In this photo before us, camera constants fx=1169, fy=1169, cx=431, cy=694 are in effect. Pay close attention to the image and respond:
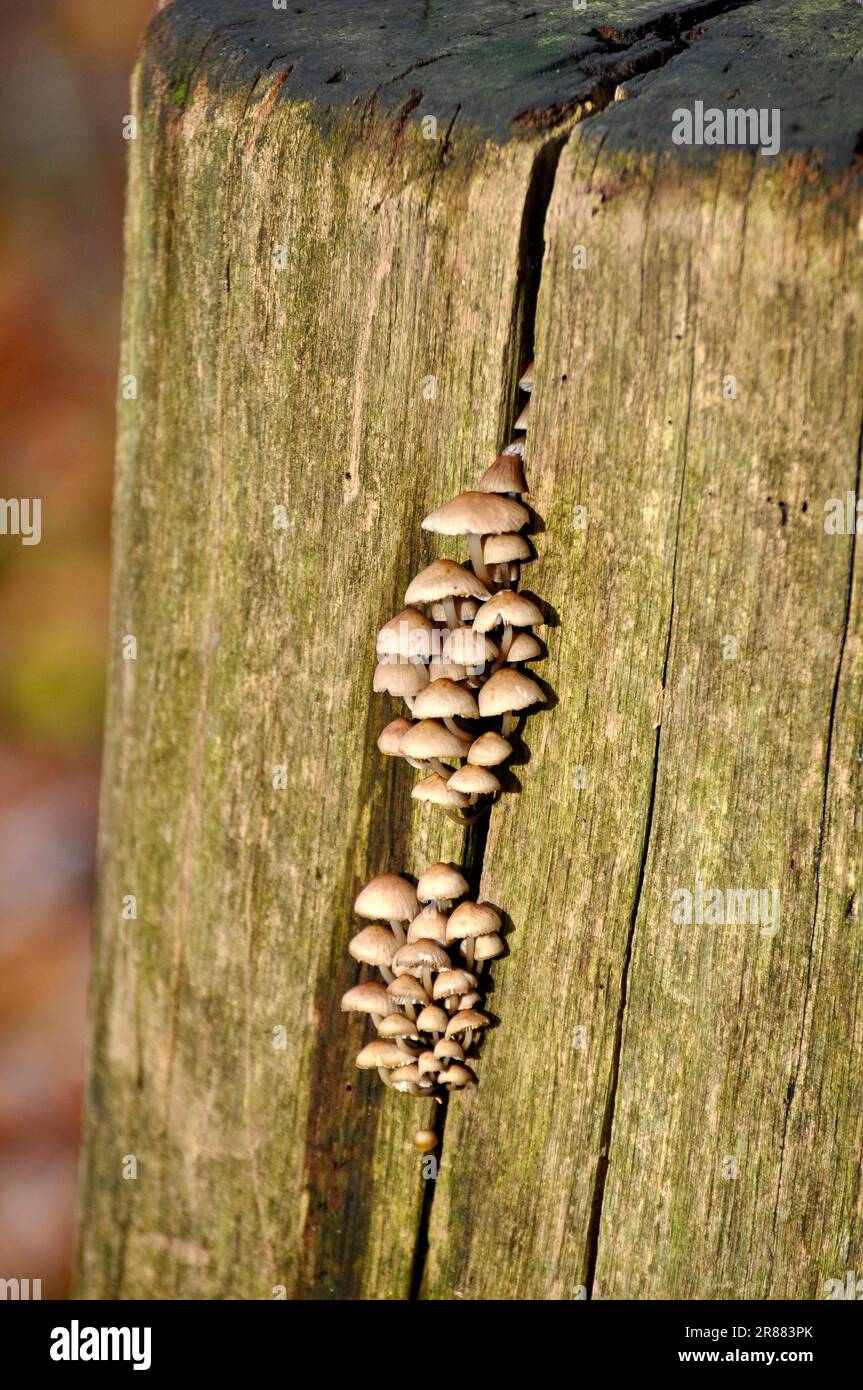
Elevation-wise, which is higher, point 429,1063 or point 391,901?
point 391,901

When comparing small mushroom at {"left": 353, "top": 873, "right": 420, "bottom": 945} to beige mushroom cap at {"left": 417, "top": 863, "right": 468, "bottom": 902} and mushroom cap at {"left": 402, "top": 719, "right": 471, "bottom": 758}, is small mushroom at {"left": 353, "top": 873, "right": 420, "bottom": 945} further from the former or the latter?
mushroom cap at {"left": 402, "top": 719, "right": 471, "bottom": 758}

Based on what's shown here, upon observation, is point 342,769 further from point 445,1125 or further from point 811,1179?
point 811,1179

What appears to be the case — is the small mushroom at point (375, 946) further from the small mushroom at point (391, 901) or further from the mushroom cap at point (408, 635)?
the mushroom cap at point (408, 635)

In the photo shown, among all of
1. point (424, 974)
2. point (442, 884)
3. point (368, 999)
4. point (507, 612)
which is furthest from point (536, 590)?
point (368, 999)

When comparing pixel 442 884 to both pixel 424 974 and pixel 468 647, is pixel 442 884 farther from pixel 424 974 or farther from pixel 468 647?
pixel 468 647

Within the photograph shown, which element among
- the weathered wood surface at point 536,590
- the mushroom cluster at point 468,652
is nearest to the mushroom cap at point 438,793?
the mushroom cluster at point 468,652

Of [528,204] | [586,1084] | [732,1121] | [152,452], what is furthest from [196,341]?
[732,1121]
